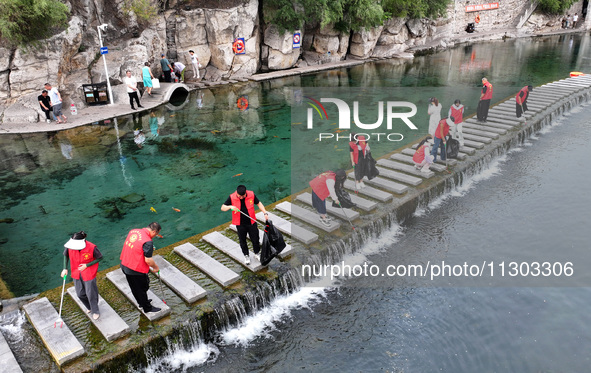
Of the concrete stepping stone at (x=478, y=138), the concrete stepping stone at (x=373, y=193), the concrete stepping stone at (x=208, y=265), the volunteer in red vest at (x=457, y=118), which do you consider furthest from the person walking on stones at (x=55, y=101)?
the concrete stepping stone at (x=478, y=138)

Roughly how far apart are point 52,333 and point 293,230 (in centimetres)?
507

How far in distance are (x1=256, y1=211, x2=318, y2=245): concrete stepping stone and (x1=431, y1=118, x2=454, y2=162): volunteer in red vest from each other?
17.5ft

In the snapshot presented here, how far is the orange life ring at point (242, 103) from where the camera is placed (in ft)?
69.1

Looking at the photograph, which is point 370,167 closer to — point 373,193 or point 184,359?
point 373,193

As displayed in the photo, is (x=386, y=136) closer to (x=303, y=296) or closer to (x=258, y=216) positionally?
(x=258, y=216)

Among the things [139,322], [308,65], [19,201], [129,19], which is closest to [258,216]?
[139,322]

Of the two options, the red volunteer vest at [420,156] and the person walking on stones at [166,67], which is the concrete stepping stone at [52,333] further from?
the person walking on stones at [166,67]

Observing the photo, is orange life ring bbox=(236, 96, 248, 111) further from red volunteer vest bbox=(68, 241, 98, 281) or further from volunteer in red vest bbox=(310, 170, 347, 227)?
red volunteer vest bbox=(68, 241, 98, 281)

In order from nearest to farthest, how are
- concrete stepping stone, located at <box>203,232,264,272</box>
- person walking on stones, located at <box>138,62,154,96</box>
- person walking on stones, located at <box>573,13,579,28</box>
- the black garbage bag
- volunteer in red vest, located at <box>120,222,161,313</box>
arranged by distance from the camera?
volunteer in red vest, located at <box>120,222,161,313</box>, the black garbage bag, concrete stepping stone, located at <box>203,232,264,272</box>, person walking on stones, located at <box>138,62,154,96</box>, person walking on stones, located at <box>573,13,579,28</box>

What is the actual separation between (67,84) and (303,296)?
1698 cm

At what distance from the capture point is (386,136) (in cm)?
1650

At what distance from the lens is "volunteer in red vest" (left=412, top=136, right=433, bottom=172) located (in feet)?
40.1

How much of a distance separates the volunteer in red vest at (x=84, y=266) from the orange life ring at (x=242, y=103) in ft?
48.6


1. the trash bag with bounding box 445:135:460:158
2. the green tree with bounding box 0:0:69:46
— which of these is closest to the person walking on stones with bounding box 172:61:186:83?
the green tree with bounding box 0:0:69:46
